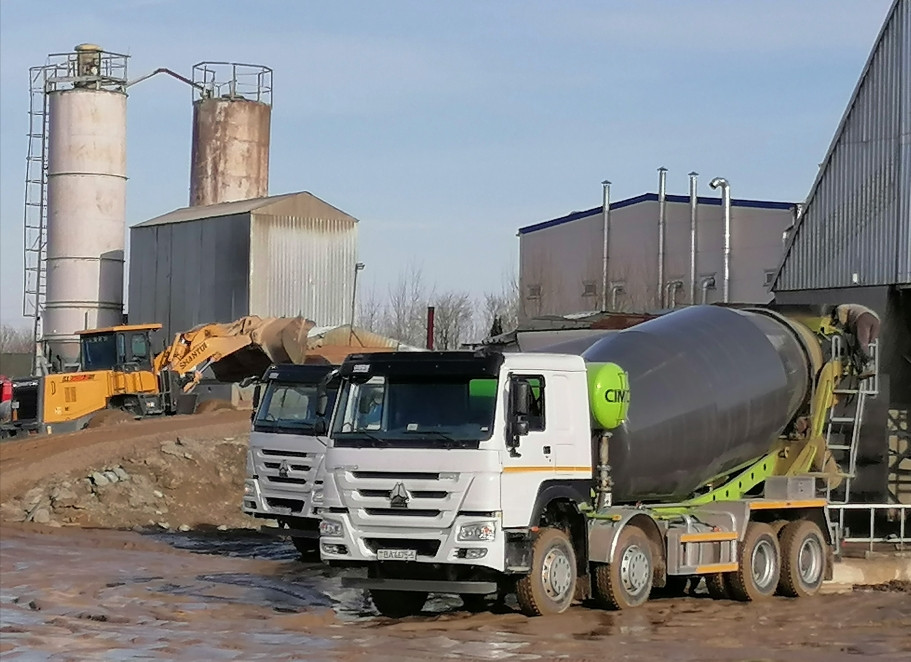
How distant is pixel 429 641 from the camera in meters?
14.3

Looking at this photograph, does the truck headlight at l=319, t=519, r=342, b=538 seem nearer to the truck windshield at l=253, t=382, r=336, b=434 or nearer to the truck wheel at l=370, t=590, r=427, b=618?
the truck wheel at l=370, t=590, r=427, b=618

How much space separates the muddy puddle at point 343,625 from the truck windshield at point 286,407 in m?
2.58

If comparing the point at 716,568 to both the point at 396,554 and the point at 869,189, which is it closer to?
the point at 396,554

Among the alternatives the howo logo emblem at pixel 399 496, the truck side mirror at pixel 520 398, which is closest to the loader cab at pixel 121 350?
the howo logo emblem at pixel 399 496

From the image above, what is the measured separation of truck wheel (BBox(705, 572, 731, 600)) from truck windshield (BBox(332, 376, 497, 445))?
4.78 m

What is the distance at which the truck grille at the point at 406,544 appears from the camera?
1520 centimetres

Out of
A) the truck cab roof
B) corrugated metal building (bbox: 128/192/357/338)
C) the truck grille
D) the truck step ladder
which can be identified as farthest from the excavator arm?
the truck grille

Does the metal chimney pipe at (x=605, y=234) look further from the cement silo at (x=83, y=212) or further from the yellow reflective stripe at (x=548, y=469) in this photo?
the yellow reflective stripe at (x=548, y=469)

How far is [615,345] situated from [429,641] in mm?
5213

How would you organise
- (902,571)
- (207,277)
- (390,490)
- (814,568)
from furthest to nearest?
(207,277) → (902,571) → (814,568) → (390,490)

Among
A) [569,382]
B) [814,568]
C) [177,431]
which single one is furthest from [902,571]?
[177,431]

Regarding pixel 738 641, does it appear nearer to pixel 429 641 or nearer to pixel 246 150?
pixel 429 641

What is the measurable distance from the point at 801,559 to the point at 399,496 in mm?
6367

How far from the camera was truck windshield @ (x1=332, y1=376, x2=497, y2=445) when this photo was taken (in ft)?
49.7
